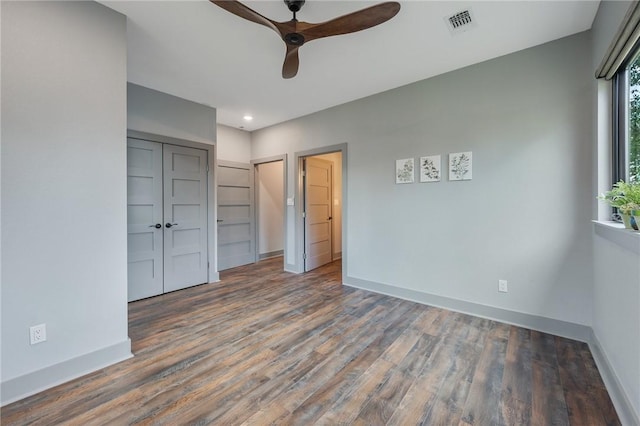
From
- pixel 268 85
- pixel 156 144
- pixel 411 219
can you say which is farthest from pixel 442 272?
pixel 156 144

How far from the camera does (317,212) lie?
5012 millimetres

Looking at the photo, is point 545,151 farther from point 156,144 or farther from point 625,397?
point 156,144

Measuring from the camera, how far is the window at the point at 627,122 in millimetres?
1781

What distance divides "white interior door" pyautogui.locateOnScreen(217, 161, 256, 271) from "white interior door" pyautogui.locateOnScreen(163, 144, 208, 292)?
771mm

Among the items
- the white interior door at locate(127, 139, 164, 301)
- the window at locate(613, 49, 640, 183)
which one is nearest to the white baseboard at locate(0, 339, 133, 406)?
the white interior door at locate(127, 139, 164, 301)

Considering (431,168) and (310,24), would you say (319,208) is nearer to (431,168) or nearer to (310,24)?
(431,168)

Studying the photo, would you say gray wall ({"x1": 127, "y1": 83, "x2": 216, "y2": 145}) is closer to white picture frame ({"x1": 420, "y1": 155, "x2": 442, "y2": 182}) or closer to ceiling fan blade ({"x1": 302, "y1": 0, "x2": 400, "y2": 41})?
ceiling fan blade ({"x1": 302, "y1": 0, "x2": 400, "y2": 41})

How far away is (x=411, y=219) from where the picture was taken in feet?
10.8

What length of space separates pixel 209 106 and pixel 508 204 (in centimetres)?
410

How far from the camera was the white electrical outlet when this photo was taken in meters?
1.72

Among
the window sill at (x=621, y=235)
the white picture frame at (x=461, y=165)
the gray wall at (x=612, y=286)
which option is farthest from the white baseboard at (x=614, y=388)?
the white picture frame at (x=461, y=165)

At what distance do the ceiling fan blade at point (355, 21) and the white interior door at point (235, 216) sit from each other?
3.39 metres

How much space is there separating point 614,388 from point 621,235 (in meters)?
0.97

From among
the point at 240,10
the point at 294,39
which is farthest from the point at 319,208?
the point at 240,10
